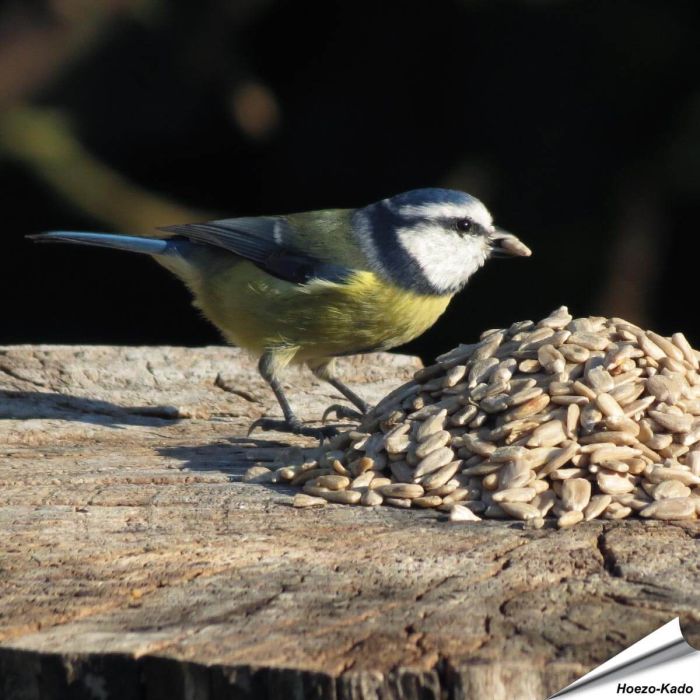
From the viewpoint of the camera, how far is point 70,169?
4820 mm

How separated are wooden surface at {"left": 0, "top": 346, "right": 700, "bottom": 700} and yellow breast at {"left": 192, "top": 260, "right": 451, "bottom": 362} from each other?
653 millimetres

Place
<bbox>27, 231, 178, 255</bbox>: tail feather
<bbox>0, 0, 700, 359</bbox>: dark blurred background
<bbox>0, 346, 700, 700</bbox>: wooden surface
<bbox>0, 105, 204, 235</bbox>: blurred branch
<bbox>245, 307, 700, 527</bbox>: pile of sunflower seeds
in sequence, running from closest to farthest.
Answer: <bbox>0, 346, 700, 700</bbox>: wooden surface
<bbox>245, 307, 700, 527</bbox>: pile of sunflower seeds
<bbox>27, 231, 178, 255</bbox>: tail feather
<bbox>0, 0, 700, 359</bbox>: dark blurred background
<bbox>0, 105, 204, 235</bbox>: blurred branch

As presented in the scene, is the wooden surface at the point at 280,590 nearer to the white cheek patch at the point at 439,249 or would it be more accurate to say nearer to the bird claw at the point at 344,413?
the bird claw at the point at 344,413

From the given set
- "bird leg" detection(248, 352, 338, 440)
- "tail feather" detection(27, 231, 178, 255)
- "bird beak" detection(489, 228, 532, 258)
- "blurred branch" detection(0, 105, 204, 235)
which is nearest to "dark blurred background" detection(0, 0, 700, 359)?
"blurred branch" detection(0, 105, 204, 235)

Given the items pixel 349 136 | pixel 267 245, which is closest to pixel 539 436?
pixel 267 245

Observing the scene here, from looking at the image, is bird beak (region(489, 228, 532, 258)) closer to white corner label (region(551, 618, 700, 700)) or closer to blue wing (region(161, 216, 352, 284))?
blue wing (region(161, 216, 352, 284))

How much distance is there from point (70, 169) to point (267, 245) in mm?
1574

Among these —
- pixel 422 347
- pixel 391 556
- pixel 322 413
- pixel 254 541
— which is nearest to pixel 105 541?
pixel 254 541

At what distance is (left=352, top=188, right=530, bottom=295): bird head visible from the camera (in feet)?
11.0

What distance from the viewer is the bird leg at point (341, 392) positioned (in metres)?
3.18

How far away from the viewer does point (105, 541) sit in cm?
206

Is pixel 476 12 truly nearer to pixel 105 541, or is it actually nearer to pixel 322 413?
pixel 322 413

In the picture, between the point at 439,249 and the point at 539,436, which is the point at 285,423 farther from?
the point at 539,436

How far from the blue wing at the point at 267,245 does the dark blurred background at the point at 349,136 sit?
1.19 metres
